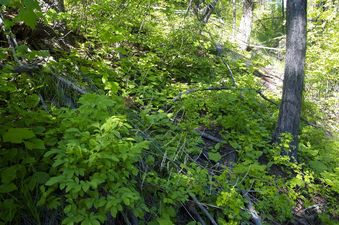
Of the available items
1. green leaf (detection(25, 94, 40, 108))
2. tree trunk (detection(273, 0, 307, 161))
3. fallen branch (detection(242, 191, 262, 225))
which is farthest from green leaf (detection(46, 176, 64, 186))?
tree trunk (detection(273, 0, 307, 161))

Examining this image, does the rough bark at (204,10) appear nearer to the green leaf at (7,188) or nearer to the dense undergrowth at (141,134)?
the dense undergrowth at (141,134)

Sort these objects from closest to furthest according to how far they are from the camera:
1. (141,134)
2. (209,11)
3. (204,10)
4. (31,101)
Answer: (31,101) → (141,134) → (209,11) → (204,10)

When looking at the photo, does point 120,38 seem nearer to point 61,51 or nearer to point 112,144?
point 61,51

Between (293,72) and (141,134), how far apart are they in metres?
2.65

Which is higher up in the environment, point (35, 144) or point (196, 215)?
point (35, 144)

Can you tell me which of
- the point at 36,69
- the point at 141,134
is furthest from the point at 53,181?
the point at 36,69

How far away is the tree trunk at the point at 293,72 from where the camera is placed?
4.37m

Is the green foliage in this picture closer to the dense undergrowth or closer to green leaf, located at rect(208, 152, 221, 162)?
the dense undergrowth

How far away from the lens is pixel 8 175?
6.80 ft

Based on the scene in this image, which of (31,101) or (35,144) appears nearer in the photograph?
(35,144)

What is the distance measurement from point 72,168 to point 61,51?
9.08ft

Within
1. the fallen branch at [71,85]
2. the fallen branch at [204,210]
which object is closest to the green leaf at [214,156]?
the fallen branch at [204,210]

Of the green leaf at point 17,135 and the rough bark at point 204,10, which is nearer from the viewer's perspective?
the green leaf at point 17,135

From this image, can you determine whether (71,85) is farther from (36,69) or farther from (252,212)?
(252,212)
